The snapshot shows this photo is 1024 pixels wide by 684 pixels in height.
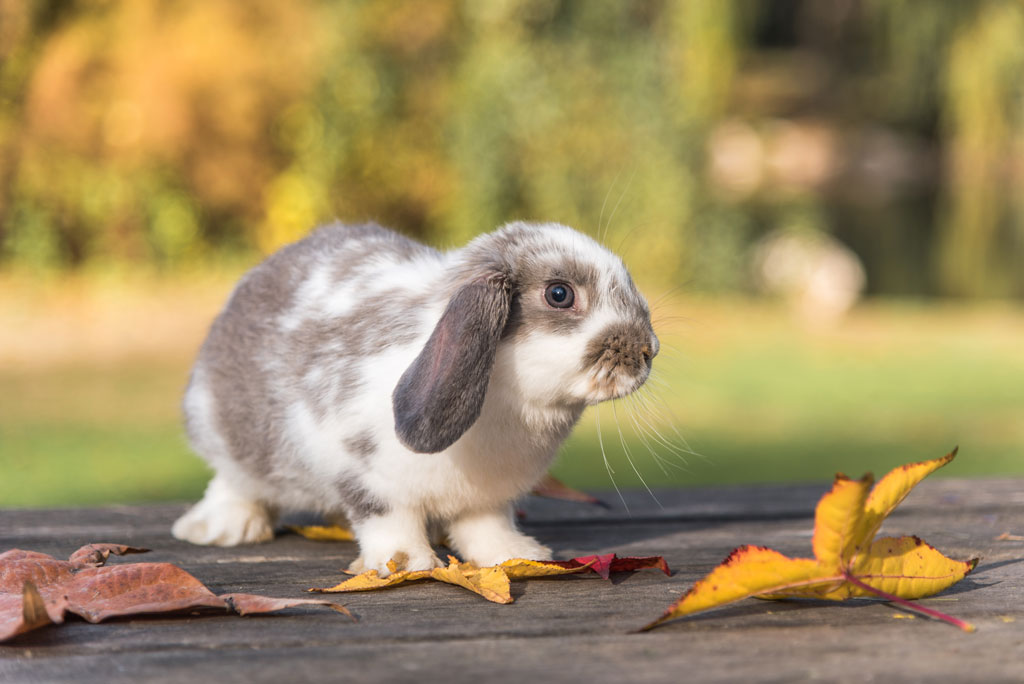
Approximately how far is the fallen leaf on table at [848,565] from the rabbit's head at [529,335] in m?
0.46

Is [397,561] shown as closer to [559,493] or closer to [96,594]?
[96,594]

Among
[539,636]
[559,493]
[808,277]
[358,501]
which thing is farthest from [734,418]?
[539,636]

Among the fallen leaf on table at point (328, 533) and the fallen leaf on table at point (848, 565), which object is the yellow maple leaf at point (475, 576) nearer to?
the fallen leaf on table at point (848, 565)

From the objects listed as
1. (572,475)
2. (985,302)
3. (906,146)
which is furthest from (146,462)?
(906,146)

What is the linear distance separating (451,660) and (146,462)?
4.81 m

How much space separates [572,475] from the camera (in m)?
5.71

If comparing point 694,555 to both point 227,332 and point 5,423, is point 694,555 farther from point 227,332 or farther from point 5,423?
point 5,423

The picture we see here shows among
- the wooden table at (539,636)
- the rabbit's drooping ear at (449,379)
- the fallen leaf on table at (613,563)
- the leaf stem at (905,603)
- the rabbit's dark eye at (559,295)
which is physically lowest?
the wooden table at (539,636)

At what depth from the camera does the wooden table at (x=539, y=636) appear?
144cm

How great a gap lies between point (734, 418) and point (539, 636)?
18.0ft

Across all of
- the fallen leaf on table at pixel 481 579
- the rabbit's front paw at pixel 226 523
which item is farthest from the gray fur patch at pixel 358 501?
the rabbit's front paw at pixel 226 523

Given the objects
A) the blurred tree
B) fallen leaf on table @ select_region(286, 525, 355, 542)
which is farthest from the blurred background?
fallen leaf on table @ select_region(286, 525, 355, 542)

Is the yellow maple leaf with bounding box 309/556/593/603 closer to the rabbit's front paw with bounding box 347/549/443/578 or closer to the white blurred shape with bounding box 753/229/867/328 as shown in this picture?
the rabbit's front paw with bounding box 347/549/443/578

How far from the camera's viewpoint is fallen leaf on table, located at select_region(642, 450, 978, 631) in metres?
1.57
